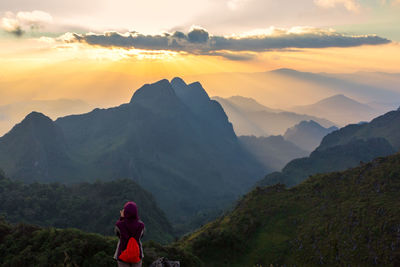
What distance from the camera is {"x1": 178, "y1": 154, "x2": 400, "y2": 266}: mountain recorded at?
40.2 metres

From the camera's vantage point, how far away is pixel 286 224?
5575cm

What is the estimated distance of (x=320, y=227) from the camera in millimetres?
48438

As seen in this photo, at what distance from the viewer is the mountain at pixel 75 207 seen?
89481 mm

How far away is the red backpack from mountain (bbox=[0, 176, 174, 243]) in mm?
87491

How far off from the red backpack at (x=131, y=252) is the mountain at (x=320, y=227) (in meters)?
31.1

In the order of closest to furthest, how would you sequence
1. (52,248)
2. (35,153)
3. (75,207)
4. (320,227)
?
(52,248)
(320,227)
(75,207)
(35,153)

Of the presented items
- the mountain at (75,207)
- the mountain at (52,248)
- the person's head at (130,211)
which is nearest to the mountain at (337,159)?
the mountain at (75,207)

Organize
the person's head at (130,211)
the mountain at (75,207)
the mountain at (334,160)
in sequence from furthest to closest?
1. the mountain at (334,160)
2. the mountain at (75,207)
3. the person's head at (130,211)

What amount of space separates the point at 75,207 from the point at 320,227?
8152 centimetres

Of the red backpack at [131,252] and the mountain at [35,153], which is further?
the mountain at [35,153]

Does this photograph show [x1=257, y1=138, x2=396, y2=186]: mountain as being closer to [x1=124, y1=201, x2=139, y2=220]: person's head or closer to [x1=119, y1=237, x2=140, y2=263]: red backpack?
[x1=119, y1=237, x2=140, y2=263]: red backpack

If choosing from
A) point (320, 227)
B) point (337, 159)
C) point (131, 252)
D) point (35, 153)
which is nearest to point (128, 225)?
point (131, 252)

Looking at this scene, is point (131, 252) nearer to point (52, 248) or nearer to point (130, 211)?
point (130, 211)

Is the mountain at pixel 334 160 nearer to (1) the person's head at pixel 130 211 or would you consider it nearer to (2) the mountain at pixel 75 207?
(2) the mountain at pixel 75 207
